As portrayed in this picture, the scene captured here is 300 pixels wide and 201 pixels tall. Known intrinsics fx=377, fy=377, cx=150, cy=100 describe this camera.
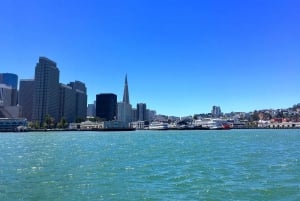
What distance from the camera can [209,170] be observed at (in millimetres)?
33469

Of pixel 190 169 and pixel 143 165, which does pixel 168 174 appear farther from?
pixel 143 165

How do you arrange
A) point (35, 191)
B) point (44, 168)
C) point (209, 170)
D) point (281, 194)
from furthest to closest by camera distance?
point (44, 168) < point (209, 170) < point (35, 191) < point (281, 194)

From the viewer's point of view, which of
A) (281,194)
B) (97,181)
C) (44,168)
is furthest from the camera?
(44,168)

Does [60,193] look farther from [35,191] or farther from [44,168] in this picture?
[44,168]

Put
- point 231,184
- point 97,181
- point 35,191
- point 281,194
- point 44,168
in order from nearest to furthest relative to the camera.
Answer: point 281,194
point 35,191
point 231,184
point 97,181
point 44,168

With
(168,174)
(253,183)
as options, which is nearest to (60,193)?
(168,174)

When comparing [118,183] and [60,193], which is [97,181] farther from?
[60,193]

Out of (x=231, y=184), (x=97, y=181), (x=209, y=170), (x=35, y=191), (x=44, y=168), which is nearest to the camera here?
(x=35, y=191)

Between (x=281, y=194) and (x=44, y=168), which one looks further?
(x=44, y=168)

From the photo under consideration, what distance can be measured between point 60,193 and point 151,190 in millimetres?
5702

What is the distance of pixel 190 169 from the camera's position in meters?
34.2

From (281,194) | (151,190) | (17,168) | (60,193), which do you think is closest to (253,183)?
(281,194)

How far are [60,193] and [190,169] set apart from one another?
14281 mm

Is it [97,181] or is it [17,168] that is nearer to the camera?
[97,181]
